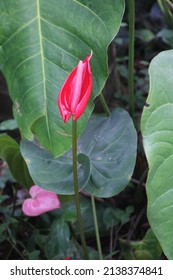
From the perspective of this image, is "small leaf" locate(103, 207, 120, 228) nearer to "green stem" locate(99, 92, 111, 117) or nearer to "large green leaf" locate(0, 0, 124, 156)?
"green stem" locate(99, 92, 111, 117)

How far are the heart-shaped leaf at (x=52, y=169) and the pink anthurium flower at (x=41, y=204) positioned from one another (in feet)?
0.21

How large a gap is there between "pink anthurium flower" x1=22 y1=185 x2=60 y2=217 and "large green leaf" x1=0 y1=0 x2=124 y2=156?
0.59 feet

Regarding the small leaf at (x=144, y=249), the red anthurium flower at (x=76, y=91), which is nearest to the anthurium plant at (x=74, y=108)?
the red anthurium flower at (x=76, y=91)

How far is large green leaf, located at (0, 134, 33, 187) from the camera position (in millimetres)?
1252

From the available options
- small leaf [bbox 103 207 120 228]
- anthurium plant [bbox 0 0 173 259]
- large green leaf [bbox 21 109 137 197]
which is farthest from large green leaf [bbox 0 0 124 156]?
small leaf [bbox 103 207 120 228]

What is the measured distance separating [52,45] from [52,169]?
11.1 inches

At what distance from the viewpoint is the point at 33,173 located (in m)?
1.13

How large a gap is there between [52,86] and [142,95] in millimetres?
1041

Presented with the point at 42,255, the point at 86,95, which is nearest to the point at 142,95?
the point at 42,255

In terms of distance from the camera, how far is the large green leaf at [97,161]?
113cm

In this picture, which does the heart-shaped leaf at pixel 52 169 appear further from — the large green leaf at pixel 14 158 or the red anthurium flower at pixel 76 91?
the red anthurium flower at pixel 76 91

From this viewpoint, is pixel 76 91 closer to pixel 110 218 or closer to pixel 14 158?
pixel 14 158

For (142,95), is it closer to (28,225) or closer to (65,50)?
(28,225)

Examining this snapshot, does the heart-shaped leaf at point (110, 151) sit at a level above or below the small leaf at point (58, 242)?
above
